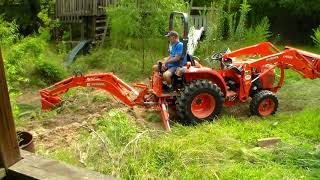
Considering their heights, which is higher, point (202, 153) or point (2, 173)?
point (2, 173)

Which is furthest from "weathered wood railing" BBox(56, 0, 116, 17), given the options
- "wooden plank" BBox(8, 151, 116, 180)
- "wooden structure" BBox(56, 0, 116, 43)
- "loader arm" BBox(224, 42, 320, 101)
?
"wooden plank" BBox(8, 151, 116, 180)

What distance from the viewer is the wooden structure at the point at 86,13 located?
19938 millimetres

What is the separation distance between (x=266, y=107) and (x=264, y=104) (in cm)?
10

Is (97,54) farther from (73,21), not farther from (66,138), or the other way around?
(66,138)

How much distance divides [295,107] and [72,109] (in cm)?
485

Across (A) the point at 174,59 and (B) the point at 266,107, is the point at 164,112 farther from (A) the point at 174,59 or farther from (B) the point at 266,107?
(B) the point at 266,107

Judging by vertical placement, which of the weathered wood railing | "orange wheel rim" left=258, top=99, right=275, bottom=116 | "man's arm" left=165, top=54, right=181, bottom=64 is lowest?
"orange wheel rim" left=258, top=99, right=275, bottom=116

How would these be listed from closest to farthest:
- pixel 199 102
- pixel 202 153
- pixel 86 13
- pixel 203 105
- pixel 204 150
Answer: pixel 202 153
pixel 204 150
pixel 199 102
pixel 203 105
pixel 86 13

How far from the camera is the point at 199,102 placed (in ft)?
30.9

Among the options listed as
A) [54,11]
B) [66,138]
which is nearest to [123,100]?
[66,138]

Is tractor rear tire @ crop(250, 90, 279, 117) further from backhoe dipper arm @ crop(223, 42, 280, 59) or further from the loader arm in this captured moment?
backhoe dipper arm @ crop(223, 42, 280, 59)

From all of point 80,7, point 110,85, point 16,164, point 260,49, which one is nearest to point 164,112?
point 110,85

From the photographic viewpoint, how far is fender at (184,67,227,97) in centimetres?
922

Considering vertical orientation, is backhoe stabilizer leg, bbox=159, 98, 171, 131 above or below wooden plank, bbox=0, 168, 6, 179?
below
